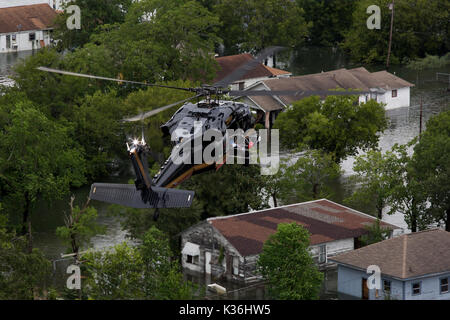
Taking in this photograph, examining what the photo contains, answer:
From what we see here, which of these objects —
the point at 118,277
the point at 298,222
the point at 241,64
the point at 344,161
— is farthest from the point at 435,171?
the point at 241,64

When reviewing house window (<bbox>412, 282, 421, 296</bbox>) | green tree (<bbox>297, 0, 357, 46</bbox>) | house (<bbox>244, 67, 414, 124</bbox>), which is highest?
green tree (<bbox>297, 0, 357, 46</bbox>)

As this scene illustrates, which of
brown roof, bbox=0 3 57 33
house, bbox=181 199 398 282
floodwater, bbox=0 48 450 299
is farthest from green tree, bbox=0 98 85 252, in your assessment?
brown roof, bbox=0 3 57 33

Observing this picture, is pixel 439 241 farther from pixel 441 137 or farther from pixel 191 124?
pixel 191 124

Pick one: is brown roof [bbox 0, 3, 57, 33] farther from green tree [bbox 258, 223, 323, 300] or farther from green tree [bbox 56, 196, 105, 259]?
green tree [bbox 258, 223, 323, 300]

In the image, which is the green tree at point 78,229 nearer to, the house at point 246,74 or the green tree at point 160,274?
the green tree at point 160,274

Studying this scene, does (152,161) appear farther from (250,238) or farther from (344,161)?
(250,238)

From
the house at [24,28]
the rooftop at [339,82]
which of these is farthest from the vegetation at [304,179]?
the house at [24,28]

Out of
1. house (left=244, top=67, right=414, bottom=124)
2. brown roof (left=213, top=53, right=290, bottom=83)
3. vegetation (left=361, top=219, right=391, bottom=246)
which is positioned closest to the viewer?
vegetation (left=361, top=219, right=391, bottom=246)

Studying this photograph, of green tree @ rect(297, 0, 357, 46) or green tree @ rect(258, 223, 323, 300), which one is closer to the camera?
green tree @ rect(258, 223, 323, 300)
